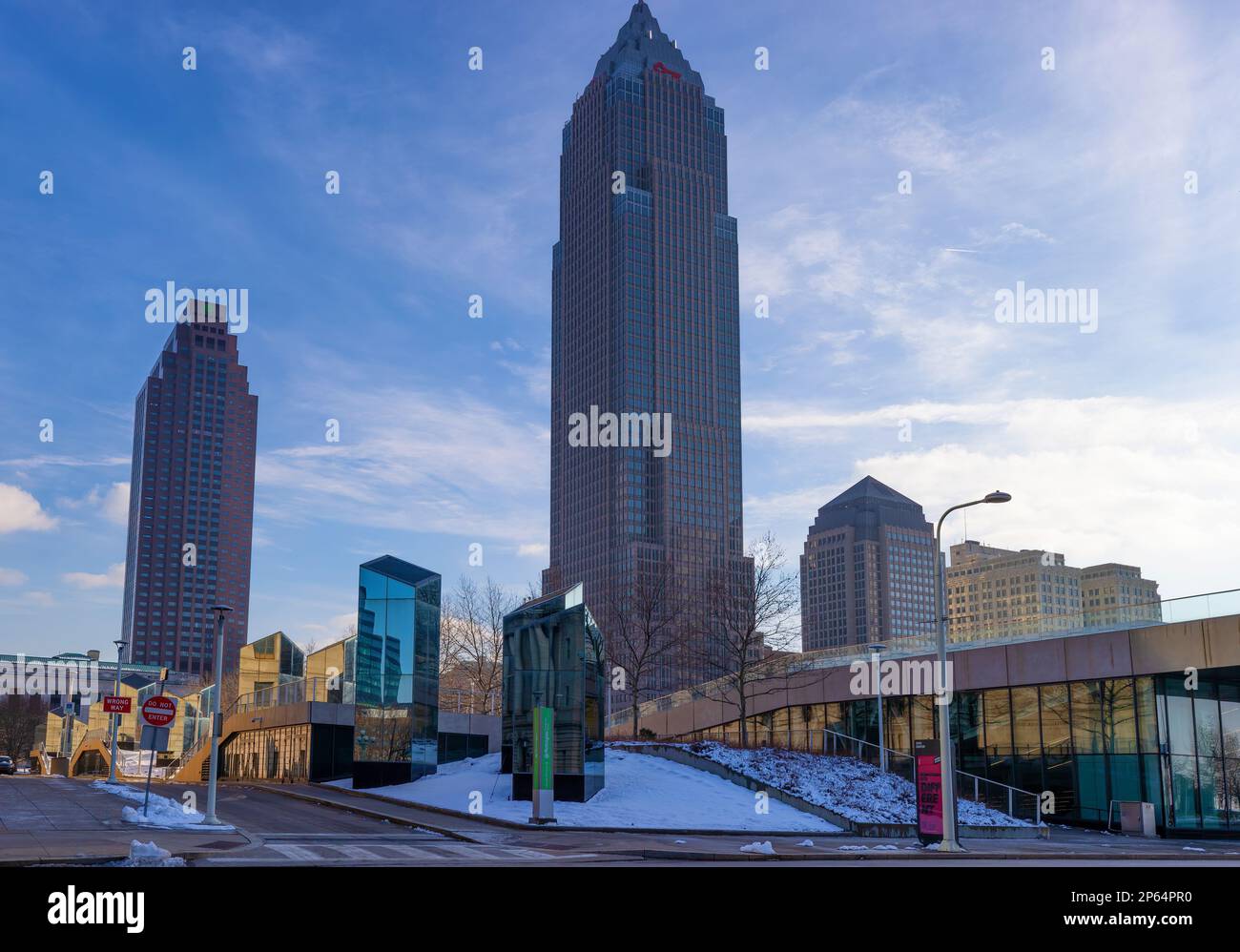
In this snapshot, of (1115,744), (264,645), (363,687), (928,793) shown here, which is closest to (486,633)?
(264,645)

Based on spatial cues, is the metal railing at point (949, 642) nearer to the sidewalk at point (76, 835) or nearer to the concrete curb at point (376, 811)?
the concrete curb at point (376, 811)

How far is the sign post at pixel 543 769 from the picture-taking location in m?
29.9

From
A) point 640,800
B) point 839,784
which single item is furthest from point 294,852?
point 839,784

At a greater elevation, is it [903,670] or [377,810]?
[903,670]

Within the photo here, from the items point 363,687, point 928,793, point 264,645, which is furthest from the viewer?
point 264,645

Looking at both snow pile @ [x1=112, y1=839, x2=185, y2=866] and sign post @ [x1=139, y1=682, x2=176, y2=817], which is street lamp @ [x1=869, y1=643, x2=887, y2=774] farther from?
snow pile @ [x1=112, y1=839, x2=185, y2=866]

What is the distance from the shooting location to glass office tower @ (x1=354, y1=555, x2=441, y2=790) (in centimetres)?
3984

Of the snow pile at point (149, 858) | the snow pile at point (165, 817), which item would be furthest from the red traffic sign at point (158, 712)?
the snow pile at point (149, 858)

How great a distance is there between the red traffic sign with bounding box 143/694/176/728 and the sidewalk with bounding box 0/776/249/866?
2.36 m

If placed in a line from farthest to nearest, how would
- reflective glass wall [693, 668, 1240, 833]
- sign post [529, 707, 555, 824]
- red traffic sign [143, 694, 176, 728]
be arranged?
reflective glass wall [693, 668, 1240, 833] → sign post [529, 707, 555, 824] → red traffic sign [143, 694, 176, 728]

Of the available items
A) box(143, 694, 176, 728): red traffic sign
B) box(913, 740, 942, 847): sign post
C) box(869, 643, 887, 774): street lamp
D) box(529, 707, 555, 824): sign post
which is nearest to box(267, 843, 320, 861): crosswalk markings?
box(143, 694, 176, 728): red traffic sign
